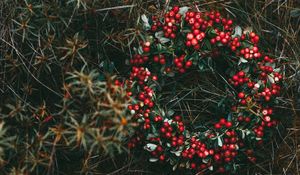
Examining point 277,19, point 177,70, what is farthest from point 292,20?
point 177,70

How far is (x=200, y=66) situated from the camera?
12.9 ft

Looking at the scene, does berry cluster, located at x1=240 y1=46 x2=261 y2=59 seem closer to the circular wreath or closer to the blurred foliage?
the circular wreath

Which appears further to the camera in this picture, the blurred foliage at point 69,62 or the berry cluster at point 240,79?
the berry cluster at point 240,79

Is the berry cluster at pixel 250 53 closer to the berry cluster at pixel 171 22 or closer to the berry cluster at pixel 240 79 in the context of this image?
the berry cluster at pixel 240 79

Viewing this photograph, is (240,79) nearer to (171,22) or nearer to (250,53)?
(250,53)

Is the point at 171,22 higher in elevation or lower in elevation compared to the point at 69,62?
higher

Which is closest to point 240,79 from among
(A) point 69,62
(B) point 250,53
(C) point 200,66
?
(B) point 250,53

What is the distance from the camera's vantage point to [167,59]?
13.1 ft

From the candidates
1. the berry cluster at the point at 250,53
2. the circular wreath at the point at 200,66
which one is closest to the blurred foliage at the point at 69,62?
the circular wreath at the point at 200,66

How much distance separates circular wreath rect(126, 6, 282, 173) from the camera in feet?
12.7

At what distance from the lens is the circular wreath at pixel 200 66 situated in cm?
386

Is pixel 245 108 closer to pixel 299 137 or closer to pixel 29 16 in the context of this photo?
pixel 299 137

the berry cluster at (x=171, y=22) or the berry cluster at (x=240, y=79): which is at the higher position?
the berry cluster at (x=171, y=22)

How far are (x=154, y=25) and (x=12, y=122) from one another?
4.16 feet
